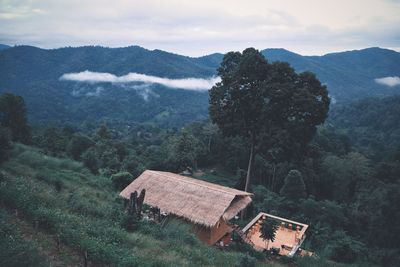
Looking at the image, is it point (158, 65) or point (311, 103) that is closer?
point (311, 103)

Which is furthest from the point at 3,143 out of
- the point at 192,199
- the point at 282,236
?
the point at 282,236

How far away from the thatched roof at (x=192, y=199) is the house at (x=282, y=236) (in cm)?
216

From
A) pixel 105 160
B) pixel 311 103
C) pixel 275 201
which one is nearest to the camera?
pixel 311 103

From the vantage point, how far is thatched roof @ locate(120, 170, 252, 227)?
1388cm

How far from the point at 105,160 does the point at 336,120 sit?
92.5m

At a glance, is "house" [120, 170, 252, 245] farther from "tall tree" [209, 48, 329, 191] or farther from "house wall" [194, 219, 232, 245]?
"tall tree" [209, 48, 329, 191]

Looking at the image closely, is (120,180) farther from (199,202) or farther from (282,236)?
(282,236)

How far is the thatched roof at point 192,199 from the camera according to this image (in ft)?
45.5

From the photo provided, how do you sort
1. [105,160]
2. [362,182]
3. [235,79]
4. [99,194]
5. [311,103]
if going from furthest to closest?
[362,182] → [105,160] → [235,79] → [311,103] → [99,194]

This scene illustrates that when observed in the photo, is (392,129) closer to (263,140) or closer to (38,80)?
(263,140)

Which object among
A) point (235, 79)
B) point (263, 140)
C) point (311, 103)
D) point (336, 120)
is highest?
point (235, 79)

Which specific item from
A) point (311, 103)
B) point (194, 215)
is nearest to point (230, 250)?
point (194, 215)

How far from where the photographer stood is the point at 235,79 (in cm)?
1923

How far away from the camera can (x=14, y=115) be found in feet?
102
